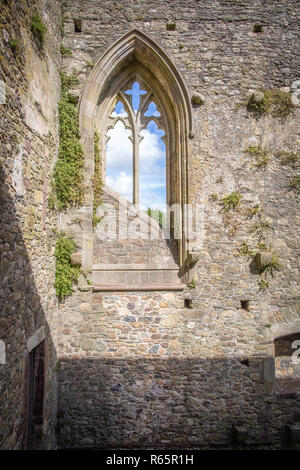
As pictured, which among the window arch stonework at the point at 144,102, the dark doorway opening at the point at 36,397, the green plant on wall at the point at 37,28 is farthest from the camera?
the window arch stonework at the point at 144,102

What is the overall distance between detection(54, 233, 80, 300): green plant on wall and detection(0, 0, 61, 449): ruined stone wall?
19cm

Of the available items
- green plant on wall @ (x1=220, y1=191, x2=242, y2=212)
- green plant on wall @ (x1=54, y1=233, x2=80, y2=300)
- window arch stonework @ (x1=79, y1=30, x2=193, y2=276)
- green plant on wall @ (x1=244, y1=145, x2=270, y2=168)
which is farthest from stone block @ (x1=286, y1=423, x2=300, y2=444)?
green plant on wall @ (x1=244, y1=145, x2=270, y2=168)

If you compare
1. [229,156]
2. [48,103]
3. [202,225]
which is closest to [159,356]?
[202,225]

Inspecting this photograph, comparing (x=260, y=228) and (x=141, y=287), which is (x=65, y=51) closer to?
(x=141, y=287)

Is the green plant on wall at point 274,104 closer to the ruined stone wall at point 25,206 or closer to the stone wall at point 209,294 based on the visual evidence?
the stone wall at point 209,294

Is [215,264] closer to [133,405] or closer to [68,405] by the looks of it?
[133,405]

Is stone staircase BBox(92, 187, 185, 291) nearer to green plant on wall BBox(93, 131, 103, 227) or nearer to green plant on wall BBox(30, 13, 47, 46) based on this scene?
green plant on wall BBox(93, 131, 103, 227)

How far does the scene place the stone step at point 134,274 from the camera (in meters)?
5.41

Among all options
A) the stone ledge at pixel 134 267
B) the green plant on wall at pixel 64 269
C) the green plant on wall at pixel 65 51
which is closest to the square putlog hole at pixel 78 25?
the green plant on wall at pixel 65 51

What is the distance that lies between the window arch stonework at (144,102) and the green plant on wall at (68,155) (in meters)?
0.13

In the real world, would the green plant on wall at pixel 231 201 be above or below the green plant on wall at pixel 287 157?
below

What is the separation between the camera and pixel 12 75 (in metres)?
3.34

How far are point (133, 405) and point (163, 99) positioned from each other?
5727mm

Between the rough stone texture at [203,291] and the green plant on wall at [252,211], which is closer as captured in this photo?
the rough stone texture at [203,291]
